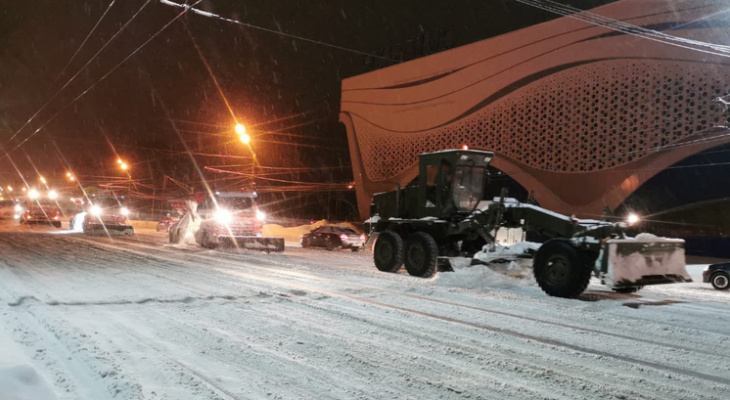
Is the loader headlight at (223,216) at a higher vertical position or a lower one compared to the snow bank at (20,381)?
higher

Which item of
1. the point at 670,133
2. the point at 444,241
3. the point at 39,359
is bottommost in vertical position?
the point at 39,359

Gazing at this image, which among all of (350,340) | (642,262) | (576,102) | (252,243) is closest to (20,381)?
(350,340)

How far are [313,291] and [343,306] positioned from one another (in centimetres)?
163

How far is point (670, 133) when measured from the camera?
30297 millimetres

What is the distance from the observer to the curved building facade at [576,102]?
2897 centimetres

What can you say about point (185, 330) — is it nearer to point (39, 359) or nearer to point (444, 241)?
point (39, 359)

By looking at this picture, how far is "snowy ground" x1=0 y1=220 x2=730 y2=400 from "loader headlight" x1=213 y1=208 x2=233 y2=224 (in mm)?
8194

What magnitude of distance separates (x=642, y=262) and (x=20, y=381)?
9306mm

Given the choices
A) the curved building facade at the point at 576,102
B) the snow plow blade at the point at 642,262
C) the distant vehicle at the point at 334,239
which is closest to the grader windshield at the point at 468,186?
the snow plow blade at the point at 642,262

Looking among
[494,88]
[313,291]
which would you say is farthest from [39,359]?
[494,88]

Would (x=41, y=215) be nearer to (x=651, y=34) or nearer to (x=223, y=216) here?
(x=223, y=216)

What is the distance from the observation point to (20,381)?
14.3 ft

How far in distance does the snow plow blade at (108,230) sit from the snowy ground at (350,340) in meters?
17.9

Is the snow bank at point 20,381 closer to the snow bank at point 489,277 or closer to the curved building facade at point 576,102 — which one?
the snow bank at point 489,277
